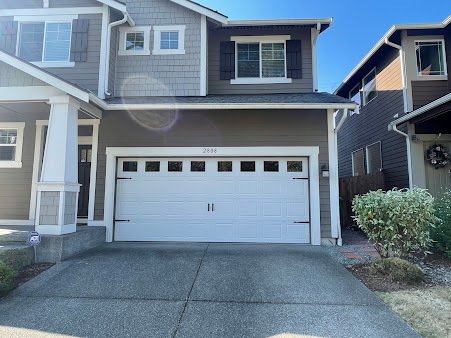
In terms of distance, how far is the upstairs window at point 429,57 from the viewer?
9.55 metres

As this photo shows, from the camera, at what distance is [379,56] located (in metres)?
11.0

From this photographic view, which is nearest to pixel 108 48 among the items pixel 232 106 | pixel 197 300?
pixel 232 106

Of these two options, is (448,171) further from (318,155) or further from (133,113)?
(133,113)

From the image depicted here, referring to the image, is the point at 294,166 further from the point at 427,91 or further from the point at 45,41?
the point at 45,41

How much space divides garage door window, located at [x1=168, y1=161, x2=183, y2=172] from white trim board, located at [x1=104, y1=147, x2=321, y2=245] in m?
0.23

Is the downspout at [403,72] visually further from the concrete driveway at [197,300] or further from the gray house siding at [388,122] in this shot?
the concrete driveway at [197,300]

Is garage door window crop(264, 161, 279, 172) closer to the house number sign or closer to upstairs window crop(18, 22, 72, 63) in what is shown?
the house number sign

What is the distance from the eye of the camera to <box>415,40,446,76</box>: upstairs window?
31.3 feet

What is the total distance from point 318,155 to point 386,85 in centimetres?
497

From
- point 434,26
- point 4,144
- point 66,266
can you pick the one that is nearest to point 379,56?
point 434,26

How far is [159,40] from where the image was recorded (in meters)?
9.00

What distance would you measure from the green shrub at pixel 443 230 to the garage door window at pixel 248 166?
3.97 meters

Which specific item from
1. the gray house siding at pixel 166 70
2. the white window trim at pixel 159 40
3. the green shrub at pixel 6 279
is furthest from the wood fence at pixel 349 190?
the green shrub at pixel 6 279

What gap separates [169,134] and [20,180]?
4.11 meters
